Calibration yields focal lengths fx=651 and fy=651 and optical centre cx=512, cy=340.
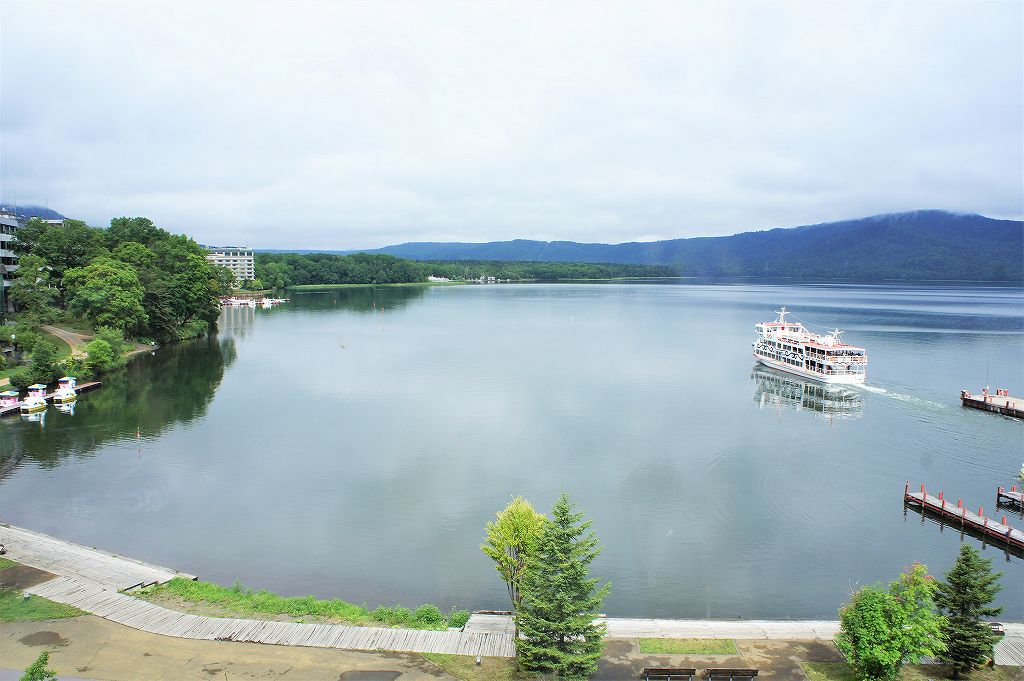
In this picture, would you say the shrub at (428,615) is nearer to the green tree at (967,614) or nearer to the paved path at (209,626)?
the paved path at (209,626)

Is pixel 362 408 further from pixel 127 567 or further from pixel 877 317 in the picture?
pixel 877 317

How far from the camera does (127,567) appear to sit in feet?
55.5

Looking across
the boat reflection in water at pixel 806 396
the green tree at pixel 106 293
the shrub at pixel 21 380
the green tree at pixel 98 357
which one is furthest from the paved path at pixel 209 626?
the green tree at pixel 106 293

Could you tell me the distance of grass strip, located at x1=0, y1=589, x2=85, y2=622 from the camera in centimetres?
1387

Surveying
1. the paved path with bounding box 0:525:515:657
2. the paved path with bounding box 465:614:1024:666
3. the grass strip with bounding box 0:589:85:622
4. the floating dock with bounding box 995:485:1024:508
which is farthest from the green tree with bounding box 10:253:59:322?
the floating dock with bounding box 995:485:1024:508

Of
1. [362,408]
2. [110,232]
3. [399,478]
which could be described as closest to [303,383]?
[362,408]

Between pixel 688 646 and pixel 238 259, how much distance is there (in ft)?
526

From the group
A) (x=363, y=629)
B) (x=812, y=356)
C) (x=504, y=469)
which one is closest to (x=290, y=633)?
(x=363, y=629)

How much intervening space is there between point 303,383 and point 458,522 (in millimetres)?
26338

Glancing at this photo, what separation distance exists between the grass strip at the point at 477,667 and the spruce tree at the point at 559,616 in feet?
0.86

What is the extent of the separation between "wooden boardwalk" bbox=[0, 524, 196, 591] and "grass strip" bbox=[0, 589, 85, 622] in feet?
3.93

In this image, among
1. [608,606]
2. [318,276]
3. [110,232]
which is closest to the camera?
[608,606]

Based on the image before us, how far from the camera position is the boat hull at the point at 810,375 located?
152ft

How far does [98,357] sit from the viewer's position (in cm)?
4353
